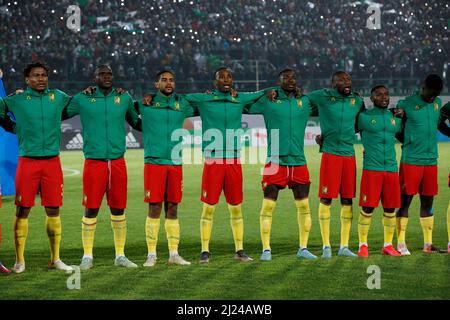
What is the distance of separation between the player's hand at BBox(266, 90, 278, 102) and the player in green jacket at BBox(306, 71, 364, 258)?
0.49 meters

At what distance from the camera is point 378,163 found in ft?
31.6

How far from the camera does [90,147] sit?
8961 millimetres

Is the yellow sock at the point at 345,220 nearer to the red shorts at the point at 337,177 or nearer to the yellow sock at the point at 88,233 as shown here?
the red shorts at the point at 337,177

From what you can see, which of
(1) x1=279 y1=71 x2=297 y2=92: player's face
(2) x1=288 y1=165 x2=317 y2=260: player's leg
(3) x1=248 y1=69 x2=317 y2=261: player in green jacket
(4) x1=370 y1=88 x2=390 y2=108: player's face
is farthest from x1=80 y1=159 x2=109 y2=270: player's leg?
(4) x1=370 y1=88 x2=390 y2=108: player's face

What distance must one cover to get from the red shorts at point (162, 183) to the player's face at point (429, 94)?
10.6ft

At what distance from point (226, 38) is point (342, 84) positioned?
27.2 m

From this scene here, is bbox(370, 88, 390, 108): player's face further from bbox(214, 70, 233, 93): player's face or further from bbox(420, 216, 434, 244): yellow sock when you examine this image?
bbox(214, 70, 233, 93): player's face

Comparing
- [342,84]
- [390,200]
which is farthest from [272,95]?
[390,200]

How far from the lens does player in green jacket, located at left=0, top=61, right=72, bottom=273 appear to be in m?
8.72

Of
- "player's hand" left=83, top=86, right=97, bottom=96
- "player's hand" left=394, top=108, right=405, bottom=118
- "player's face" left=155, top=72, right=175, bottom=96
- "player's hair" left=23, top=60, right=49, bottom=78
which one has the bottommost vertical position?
"player's hand" left=394, top=108, right=405, bottom=118

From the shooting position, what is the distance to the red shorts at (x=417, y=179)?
9.94m

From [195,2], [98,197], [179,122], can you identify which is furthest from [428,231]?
[195,2]

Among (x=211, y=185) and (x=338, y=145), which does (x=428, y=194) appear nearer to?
(x=338, y=145)
